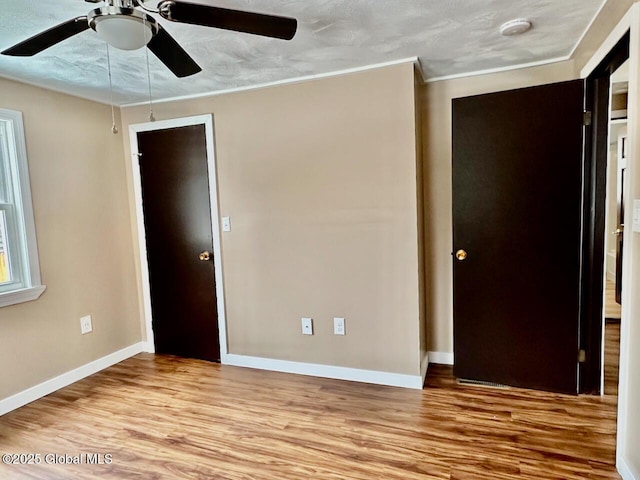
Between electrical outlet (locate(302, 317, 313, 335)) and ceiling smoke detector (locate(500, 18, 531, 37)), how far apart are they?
7.17 ft

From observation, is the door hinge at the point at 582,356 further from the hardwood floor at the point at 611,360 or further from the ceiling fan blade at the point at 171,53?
the ceiling fan blade at the point at 171,53

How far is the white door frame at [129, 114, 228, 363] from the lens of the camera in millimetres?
3051

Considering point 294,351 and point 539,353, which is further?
point 294,351

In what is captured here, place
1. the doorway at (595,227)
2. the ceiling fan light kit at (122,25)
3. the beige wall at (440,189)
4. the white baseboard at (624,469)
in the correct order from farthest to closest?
1. the beige wall at (440,189)
2. the doorway at (595,227)
3. the white baseboard at (624,469)
4. the ceiling fan light kit at (122,25)

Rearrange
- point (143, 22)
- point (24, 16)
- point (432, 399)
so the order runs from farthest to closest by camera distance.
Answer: point (432, 399) < point (24, 16) < point (143, 22)

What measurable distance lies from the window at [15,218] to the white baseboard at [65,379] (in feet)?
2.09

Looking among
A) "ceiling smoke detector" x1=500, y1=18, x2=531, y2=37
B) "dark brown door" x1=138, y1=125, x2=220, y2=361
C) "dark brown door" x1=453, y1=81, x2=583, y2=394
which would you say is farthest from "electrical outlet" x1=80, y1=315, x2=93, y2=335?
"ceiling smoke detector" x1=500, y1=18, x2=531, y2=37

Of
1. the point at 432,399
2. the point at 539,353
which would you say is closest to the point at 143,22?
the point at 432,399

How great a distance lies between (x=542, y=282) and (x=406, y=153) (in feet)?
3.91

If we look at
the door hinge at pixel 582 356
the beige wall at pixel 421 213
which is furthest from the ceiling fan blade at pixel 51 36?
the door hinge at pixel 582 356

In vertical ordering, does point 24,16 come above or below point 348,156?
above

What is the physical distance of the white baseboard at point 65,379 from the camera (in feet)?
8.29

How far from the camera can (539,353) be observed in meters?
2.49

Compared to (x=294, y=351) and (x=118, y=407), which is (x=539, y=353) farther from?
(x=118, y=407)
